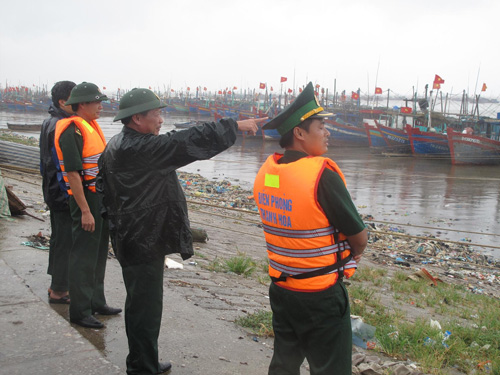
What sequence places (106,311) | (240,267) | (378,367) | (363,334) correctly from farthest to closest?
(240,267) < (363,334) < (106,311) < (378,367)

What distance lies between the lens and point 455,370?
11.5 feet

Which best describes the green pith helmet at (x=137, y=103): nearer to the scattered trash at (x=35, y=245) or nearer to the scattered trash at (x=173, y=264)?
the scattered trash at (x=173, y=264)

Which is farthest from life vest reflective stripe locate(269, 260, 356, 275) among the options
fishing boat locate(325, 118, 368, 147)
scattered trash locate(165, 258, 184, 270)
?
fishing boat locate(325, 118, 368, 147)

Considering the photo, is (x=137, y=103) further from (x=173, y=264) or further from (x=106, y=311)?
(x=173, y=264)

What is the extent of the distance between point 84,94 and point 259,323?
6.83ft

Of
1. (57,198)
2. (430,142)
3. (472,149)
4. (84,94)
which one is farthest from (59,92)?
(430,142)

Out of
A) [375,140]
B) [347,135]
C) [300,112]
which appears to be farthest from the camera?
[347,135]

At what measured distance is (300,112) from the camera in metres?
2.21

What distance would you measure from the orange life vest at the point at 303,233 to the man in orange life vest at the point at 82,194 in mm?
1599

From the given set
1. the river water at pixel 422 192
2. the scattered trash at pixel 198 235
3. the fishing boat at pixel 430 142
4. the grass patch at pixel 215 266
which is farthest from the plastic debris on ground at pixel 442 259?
the fishing boat at pixel 430 142

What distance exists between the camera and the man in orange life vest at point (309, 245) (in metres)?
2.03

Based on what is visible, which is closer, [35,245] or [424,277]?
[35,245]

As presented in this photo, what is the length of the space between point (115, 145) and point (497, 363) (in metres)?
2.93

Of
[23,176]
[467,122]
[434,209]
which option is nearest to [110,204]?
[23,176]
